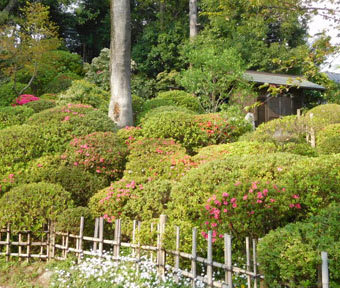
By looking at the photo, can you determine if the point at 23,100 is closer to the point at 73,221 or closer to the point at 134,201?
the point at 73,221

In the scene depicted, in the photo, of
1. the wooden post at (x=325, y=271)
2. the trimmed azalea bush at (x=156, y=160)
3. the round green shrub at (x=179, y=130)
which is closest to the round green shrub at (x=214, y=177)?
the trimmed azalea bush at (x=156, y=160)

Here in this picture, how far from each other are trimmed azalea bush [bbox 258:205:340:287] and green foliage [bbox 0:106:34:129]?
7.96 meters

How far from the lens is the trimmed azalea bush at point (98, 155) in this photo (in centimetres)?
781

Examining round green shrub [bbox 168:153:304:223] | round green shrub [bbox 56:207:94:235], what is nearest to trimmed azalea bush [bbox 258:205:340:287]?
round green shrub [bbox 168:153:304:223]

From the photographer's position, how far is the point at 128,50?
11.4m

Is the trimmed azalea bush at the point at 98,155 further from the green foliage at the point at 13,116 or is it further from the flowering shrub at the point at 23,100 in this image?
the flowering shrub at the point at 23,100

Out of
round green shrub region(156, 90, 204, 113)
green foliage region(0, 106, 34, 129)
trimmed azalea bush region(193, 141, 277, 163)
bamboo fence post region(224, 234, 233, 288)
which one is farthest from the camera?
round green shrub region(156, 90, 204, 113)

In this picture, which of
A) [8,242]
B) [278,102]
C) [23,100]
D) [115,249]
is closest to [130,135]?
[8,242]

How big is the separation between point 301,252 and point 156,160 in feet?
15.1

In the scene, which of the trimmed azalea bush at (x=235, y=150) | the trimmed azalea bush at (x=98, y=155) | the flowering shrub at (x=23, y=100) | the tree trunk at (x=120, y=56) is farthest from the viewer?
the flowering shrub at (x=23, y=100)

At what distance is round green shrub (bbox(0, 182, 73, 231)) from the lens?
6.10m

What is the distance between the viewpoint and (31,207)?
20.2 ft

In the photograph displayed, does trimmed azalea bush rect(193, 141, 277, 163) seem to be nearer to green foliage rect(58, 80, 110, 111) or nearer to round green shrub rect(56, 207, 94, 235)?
round green shrub rect(56, 207, 94, 235)

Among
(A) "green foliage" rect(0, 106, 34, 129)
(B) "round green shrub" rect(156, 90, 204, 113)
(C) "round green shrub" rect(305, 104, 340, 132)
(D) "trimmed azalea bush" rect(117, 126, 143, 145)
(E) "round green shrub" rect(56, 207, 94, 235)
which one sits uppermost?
(B) "round green shrub" rect(156, 90, 204, 113)
